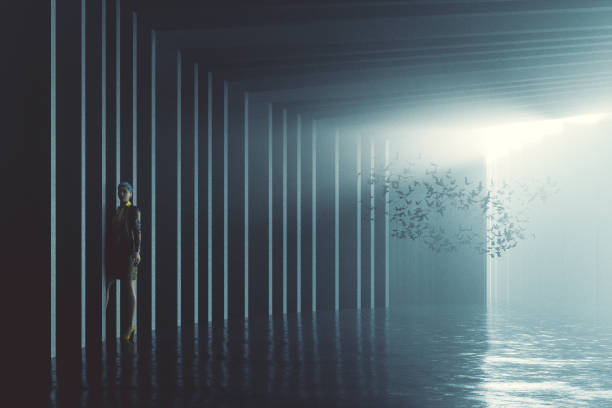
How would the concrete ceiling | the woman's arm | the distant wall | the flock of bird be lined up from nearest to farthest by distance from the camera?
the woman's arm, the concrete ceiling, the distant wall, the flock of bird

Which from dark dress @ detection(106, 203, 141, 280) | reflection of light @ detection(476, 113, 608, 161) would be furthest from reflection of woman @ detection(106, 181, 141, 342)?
reflection of light @ detection(476, 113, 608, 161)

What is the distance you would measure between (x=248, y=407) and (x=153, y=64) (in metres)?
6.00

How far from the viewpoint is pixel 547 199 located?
1648 cm

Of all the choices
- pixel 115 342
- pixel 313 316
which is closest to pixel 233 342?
pixel 115 342

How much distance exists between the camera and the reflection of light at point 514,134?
54.4 feet

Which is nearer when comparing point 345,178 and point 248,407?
point 248,407

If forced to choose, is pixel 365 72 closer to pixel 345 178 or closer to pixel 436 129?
pixel 345 178

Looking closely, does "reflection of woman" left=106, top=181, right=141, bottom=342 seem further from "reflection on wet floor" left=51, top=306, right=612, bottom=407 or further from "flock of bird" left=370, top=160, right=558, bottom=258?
"flock of bird" left=370, top=160, right=558, bottom=258

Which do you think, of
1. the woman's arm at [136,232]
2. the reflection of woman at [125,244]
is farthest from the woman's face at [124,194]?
the woman's arm at [136,232]

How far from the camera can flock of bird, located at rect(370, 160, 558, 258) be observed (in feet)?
52.0

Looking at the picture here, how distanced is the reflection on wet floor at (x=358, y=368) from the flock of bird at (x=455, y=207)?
5.62 m

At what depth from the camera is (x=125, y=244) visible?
835 centimetres

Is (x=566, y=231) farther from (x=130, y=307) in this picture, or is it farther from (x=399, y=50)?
(x=130, y=307)

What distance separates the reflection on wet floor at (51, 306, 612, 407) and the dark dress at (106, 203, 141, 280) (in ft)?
2.74
